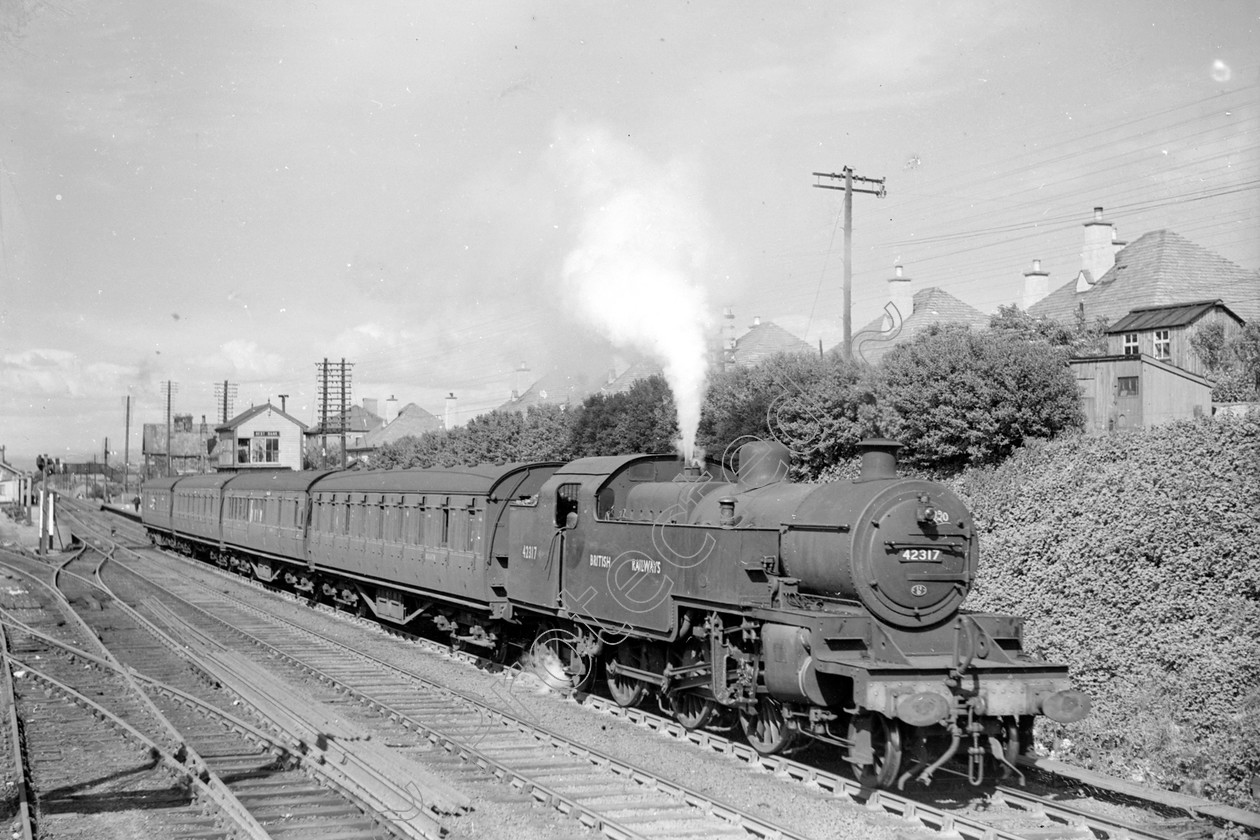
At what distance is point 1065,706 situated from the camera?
28.8 feet

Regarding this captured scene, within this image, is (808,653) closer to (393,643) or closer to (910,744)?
(910,744)

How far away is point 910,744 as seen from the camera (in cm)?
905

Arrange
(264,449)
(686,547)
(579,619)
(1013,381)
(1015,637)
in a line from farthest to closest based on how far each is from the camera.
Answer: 1. (264,449)
2. (1013,381)
3. (579,619)
4. (686,547)
5. (1015,637)

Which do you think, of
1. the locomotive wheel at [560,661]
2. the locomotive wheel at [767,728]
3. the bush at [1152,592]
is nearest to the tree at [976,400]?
the bush at [1152,592]

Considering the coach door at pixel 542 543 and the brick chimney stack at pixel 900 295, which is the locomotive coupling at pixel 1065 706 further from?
the brick chimney stack at pixel 900 295

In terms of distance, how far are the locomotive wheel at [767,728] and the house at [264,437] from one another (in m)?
73.0

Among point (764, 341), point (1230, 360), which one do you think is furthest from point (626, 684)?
point (764, 341)

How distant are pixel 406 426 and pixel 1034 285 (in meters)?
51.7

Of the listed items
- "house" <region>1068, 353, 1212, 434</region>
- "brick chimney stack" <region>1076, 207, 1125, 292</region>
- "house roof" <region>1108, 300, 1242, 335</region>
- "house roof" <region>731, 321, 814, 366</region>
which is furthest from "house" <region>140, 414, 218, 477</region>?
"house" <region>1068, 353, 1212, 434</region>

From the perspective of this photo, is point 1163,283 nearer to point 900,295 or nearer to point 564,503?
point 900,295

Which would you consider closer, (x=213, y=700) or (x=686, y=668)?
(x=686, y=668)

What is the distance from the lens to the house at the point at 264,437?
79312mm

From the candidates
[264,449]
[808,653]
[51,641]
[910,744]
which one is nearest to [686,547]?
[808,653]

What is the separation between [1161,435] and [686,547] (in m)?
6.94
